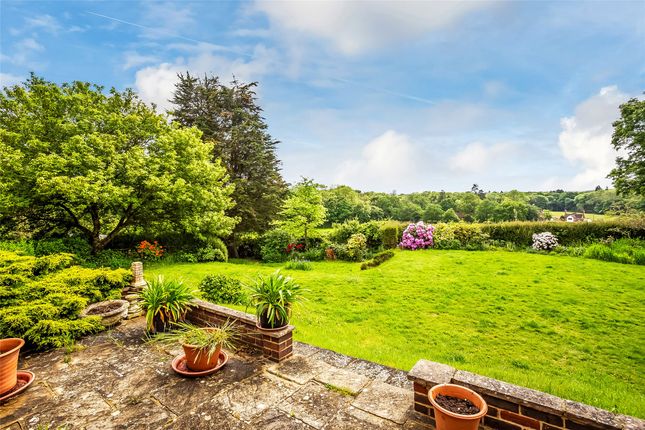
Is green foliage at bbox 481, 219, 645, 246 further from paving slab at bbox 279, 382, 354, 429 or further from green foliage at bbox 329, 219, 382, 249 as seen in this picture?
paving slab at bbox 279, 382, 354, 429

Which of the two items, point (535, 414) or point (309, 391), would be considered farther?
point (309, 391)

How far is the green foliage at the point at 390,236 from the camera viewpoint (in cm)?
1580

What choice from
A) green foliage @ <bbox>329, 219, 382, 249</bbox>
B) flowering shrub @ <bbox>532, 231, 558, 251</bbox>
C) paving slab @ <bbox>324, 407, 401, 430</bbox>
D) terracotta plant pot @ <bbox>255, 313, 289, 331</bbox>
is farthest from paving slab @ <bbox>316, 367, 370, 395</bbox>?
flowering shrub @ <bbox>532, 231, 558, 251</bbox>

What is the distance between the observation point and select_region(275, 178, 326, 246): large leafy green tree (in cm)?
1556

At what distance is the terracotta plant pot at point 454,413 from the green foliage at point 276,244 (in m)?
14.1

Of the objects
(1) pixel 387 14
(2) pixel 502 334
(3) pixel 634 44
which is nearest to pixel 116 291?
(2) pixel 502 334

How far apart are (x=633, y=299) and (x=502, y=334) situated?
174 inches

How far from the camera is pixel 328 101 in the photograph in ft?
40.2

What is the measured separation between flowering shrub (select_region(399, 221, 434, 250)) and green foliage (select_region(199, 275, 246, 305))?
1038cm

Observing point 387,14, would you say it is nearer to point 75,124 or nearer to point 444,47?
point 444,47

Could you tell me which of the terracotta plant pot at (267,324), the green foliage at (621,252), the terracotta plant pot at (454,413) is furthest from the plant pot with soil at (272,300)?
the green foliage at (621,252)

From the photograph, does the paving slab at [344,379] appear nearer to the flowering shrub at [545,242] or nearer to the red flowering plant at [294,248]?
the red flowering plant at [294,248]

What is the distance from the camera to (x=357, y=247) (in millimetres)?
15023

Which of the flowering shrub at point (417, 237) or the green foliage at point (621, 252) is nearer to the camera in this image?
the green foliage at point (621, 252)
